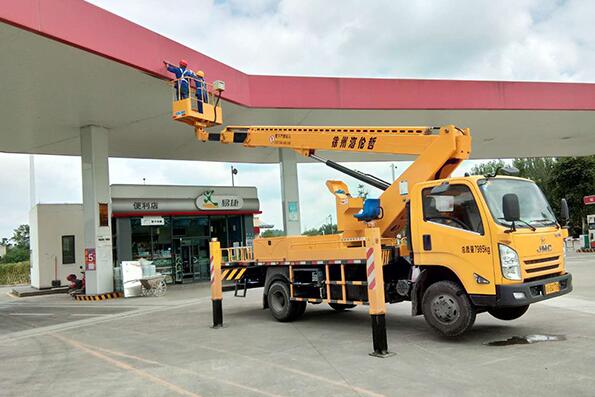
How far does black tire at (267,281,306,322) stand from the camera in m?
10.0

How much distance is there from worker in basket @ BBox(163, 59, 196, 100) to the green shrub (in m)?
27.3

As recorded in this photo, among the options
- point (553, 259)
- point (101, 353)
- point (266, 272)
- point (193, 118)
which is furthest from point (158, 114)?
point (553, 259)

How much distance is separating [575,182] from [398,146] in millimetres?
37161

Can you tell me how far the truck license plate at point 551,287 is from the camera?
6969 millimetres

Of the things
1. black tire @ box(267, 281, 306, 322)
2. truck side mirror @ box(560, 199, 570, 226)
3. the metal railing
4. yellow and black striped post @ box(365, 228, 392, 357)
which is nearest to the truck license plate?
truck side mirror @ box(560, 199, 570, 226)

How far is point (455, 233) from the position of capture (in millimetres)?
7238

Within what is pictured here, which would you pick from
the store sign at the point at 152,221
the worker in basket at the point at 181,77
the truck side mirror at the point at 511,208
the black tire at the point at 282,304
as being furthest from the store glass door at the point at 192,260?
the truck side mirror at the point at 511,208

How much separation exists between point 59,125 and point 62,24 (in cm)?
756

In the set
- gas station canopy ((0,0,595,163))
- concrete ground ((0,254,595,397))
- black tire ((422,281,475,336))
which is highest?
gas station canopy ((0,0,595,163))

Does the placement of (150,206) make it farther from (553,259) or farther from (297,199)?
(553,259)

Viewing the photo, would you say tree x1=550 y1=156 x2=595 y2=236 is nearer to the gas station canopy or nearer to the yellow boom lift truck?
the gas station canopy

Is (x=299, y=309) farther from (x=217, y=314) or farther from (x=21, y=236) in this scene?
(x=21, y=236)

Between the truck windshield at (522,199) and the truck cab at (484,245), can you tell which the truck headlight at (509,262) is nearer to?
the truck cab at (484,245)

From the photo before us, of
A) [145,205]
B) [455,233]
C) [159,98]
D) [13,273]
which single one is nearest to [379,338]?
[455,233]
